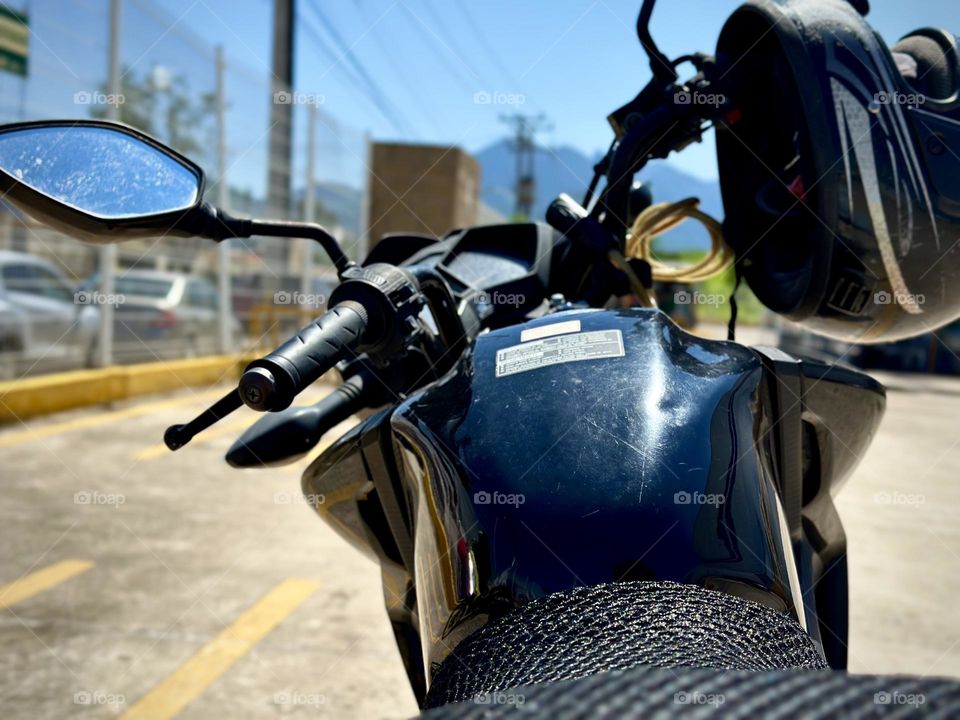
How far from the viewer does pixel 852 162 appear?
1.22 m

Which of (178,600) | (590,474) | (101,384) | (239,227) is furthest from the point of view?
(101,384)

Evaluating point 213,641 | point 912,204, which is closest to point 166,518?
point 213,641

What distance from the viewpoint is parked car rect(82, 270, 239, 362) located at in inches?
345

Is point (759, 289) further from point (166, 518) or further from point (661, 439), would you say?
point (166, 518)

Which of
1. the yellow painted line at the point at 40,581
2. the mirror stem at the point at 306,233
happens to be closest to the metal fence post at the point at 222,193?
the yellow painted line at the point at 40,581

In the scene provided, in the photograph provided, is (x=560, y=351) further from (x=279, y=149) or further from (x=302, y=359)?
(x=279, y=149)

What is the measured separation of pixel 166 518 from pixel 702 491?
170 inches

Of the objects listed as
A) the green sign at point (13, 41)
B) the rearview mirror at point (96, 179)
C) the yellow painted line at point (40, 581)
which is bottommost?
the yellow painted line at point (40, 581)

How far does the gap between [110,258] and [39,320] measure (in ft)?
3.37

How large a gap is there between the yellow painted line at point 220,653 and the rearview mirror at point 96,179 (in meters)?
2.06

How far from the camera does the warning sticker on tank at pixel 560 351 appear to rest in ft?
3.12

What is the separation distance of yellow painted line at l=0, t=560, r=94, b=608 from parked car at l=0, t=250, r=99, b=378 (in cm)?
389

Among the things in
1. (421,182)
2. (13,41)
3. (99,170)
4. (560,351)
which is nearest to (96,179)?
(99,170)

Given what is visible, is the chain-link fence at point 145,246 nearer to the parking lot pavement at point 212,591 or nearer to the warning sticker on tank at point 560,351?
the parking lot pavement at point 212,591
